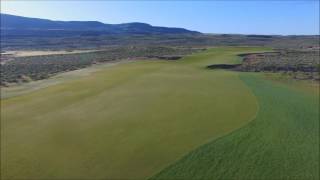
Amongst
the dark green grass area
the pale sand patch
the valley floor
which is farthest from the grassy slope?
the pale sand patch

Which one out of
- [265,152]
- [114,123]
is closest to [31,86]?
[114,123]

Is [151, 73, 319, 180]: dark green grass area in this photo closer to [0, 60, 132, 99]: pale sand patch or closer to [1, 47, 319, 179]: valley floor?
[1, 47, 319, 179]: valley floor

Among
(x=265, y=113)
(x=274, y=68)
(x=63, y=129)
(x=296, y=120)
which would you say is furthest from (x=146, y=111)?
(x=274, y=68)

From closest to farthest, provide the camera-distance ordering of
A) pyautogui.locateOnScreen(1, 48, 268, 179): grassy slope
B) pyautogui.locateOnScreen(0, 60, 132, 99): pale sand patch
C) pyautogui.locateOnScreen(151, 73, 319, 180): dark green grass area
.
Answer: pyautogui.locateOnScreen(151, 73, 319, 180): dark green grass area → pyautogui.locateOnScreen(1, 48, 268, 179): grassy slope → pyautogui.locateOnScreen(0, 60, 132, 99): pale sand patch

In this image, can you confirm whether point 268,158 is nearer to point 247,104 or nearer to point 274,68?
point 247,104

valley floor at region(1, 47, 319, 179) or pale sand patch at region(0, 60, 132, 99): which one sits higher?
valley floor at region(1, 47, 319, 179)

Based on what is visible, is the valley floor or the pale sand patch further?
the pale sand patch

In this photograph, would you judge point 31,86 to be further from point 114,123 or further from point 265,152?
point 265,152
